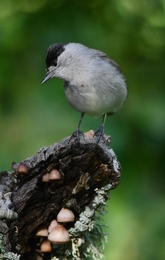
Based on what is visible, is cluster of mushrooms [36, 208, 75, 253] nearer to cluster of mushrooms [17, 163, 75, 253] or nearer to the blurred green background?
cluster of mushrooms [17, 163, 75, 253]

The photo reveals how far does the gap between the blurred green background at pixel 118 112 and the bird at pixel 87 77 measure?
0.53 ft

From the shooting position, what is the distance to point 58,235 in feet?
8.84

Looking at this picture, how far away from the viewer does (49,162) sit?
9.22 ft

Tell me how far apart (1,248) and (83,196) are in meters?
0.47

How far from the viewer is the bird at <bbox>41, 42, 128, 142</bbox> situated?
3.83 metres

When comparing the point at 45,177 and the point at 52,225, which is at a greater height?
the point at 45,177

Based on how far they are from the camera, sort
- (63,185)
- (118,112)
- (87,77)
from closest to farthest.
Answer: (63,185) → (87,77) → (118,112)

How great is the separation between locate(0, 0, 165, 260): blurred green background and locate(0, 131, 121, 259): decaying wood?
1197 millimetres

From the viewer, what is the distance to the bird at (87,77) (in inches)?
151

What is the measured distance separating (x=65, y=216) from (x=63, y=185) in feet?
0.56

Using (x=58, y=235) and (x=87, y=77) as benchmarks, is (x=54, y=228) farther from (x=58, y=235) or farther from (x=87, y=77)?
(x=87, y=77)

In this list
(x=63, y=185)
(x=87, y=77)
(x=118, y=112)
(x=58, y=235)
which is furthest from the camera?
(x=118, y=112)

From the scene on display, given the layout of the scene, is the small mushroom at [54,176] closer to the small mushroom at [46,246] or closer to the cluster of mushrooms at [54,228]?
the cluster of mushrooms at [54,228]

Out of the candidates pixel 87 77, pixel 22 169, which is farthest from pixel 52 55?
pixel 22 169
